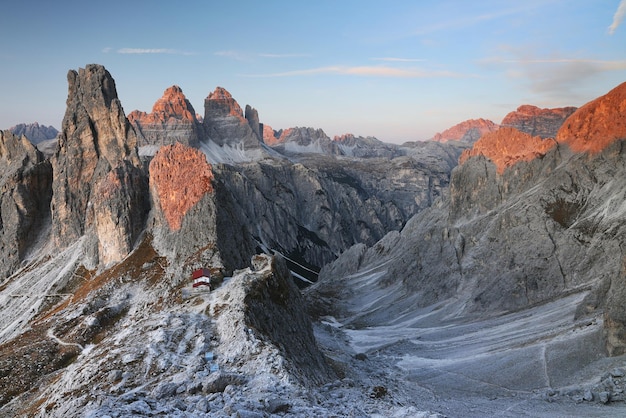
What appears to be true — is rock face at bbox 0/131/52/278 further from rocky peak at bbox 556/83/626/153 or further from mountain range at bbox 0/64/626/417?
rocky peak at bbox 556/83/626/153

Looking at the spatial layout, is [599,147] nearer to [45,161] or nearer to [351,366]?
[351,366]

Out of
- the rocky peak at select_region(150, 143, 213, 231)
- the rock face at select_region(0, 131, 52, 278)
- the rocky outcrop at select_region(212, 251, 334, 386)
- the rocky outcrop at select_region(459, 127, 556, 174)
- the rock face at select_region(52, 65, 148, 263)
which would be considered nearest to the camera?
the rocky outcrop at select_region(212, 251, 334, 386)

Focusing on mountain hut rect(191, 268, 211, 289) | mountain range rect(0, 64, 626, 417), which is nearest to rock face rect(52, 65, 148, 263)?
mountain range rect(0, 64, 626, 417)

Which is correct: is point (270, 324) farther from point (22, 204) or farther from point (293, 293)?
point (22, 204)

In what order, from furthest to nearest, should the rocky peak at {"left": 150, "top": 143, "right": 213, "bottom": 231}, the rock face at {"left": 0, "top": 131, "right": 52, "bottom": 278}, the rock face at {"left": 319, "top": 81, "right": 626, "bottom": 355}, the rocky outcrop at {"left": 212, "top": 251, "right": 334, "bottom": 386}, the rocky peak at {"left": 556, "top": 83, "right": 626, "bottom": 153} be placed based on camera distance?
the rock face at {"left": 0, "top": 131, "right": 52, "bottom": 278} < the rocky peak at {"left": 556, "top": 83, "right": 626, "bottom": 153} < the rock face at {"left": 319, "top": 81, "right": 626, "bottom": 355} < the rocky peak at {"left": 150, "top": 143, "right": 213, "bottom": 231} < the rocky outcrop at {"left": 212, "top": 251, "right": 334, "bottom": 386}

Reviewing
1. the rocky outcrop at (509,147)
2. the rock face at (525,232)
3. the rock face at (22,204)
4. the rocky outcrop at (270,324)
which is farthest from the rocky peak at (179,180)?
the rocky outcrop at (509,147)

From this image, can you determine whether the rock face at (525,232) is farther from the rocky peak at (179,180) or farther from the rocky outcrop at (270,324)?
the rocky peak at (179,180)

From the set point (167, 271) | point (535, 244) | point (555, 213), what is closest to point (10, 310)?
point (167, 271)

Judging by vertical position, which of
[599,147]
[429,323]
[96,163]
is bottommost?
[429,323]
